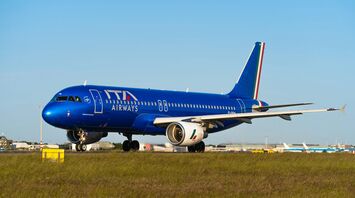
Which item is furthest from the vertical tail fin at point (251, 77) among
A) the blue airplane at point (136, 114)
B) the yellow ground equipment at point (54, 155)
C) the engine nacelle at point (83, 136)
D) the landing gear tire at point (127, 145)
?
the yellow ground equipment at point (54, 155)

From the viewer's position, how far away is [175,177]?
922 inches

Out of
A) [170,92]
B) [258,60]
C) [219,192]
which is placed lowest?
[219,192]

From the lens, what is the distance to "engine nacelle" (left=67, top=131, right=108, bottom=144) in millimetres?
43812

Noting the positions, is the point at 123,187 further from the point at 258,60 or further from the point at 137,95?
the point at 258,60

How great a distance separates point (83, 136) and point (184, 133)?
678 cm

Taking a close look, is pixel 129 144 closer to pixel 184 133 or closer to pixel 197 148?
pixel 197 148

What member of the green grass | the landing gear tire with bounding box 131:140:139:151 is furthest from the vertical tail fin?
the green grass

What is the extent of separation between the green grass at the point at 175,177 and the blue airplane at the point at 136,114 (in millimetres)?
10873

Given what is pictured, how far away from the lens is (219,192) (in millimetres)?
18922

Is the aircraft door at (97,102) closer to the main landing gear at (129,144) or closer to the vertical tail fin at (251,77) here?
the main landing gear at (129,144)

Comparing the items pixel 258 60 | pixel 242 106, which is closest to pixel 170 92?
pixel 242 106

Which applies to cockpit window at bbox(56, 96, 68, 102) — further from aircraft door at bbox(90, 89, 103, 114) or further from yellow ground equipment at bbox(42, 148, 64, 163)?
yellow ground equipment at bbox(42, 148, 64, 163)

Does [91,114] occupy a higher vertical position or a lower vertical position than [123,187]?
higher

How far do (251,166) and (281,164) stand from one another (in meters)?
2.09
